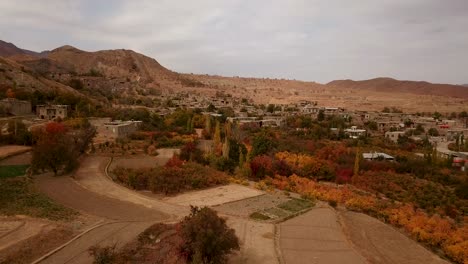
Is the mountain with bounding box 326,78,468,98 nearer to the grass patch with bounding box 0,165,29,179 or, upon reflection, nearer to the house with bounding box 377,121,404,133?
the house with bounding box 377,121,404,133

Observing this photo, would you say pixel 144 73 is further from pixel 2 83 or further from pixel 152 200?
pixel 152 200

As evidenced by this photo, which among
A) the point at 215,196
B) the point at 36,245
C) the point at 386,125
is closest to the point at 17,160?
the point at 215,196

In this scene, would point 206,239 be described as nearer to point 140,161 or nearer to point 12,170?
point 12,170

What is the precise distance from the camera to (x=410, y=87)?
14200cm

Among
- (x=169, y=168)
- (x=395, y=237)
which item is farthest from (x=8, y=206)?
(x=395, y=237)

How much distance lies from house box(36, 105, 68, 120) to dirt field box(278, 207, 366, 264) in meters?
31.0

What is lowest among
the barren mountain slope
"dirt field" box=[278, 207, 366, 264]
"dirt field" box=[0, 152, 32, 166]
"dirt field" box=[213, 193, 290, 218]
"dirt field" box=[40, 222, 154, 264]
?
"dirt field" box=[278, 207, 366, 264]

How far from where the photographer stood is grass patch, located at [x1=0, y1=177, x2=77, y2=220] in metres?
16.8

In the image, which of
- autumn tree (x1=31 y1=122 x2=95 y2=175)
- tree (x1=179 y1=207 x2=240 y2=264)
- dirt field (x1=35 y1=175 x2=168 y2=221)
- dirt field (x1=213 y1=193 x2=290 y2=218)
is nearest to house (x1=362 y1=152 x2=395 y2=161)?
dirt field (x1=213 y1=193 x2=290 y2=218)

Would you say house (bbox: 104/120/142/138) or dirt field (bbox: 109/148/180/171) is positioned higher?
house (bbox: 104/120/142/138)

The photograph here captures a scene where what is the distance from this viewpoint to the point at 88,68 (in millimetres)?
87500

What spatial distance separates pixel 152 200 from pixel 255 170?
8049mm

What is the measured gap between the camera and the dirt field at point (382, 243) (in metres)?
15.0

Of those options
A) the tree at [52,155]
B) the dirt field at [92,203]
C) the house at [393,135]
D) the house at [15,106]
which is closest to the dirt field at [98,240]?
the dirt field at [92,203]
